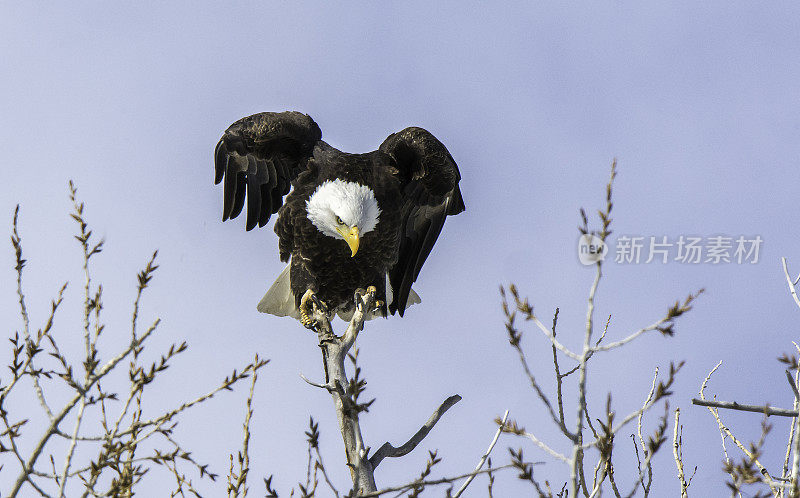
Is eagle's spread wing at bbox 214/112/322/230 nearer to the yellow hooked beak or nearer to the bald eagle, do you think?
the bald eagle

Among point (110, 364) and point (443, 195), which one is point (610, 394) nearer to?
point (110, 364)

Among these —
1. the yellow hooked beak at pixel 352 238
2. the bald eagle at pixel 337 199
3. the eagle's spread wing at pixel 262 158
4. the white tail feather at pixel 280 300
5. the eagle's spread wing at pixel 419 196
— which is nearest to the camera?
the yellow hooked beak at pixel 352 238

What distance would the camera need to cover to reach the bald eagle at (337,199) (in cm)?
492

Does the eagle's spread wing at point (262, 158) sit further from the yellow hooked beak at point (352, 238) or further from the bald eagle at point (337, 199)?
the yellow hooked beak at point (352, 238)

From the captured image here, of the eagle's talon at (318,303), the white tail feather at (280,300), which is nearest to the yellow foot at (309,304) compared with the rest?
the eagle's talon at (318,303)

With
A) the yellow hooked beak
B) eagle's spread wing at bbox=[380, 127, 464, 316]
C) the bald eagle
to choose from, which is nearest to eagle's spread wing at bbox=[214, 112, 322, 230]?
the bald eagle

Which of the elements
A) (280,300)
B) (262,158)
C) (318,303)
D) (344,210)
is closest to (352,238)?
(344,210)

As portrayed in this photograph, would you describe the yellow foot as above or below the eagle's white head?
below

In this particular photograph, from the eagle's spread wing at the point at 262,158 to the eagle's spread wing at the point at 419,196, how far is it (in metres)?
0.59

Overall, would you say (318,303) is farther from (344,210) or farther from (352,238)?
(344,210)

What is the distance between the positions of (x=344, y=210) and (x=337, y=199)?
0.10 meters

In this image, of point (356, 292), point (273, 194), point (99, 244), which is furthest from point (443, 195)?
point (99, 244)

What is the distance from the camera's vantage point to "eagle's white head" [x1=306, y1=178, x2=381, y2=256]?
→ 4.75 m

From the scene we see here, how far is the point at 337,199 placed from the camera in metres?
4.79
